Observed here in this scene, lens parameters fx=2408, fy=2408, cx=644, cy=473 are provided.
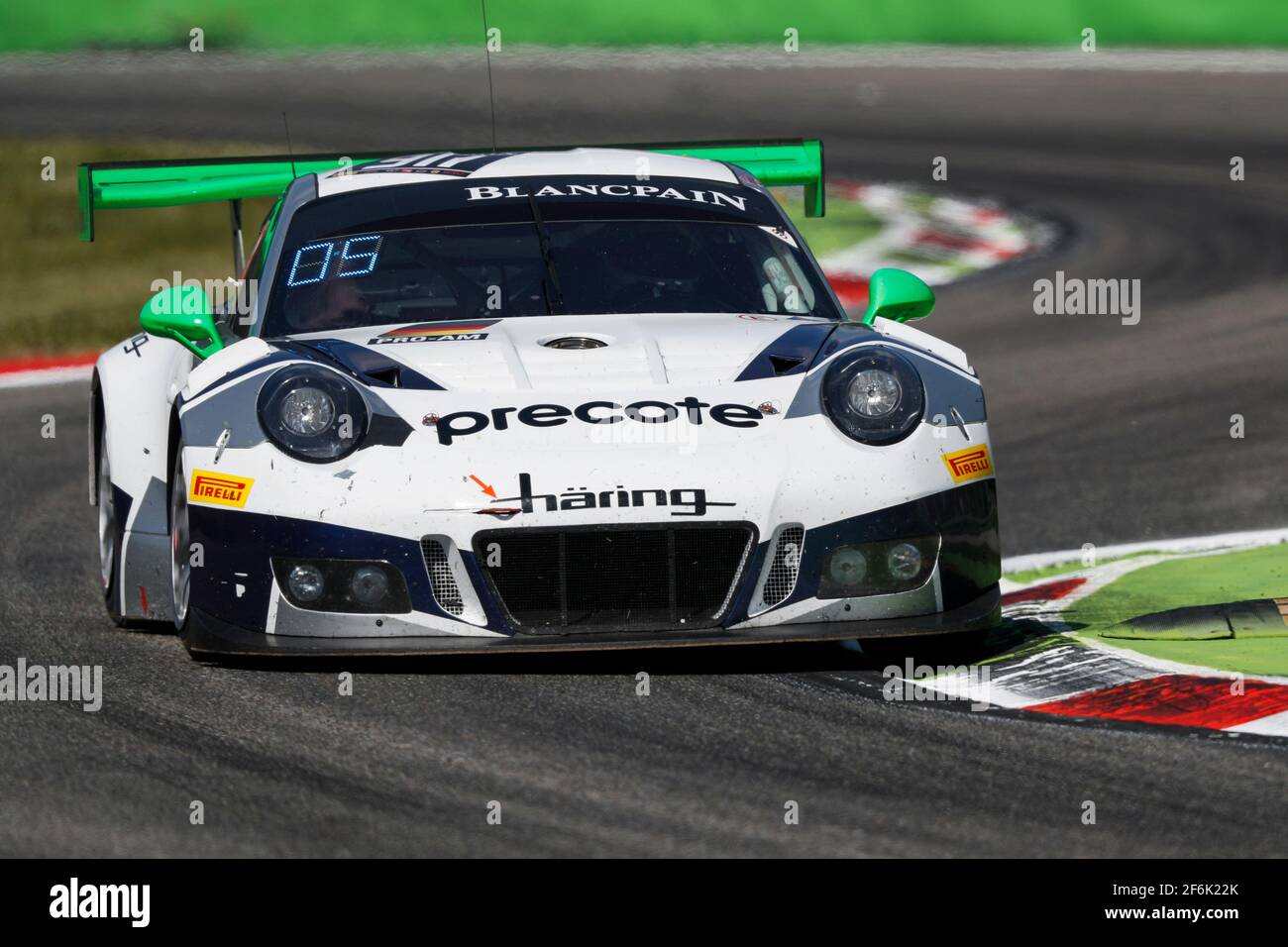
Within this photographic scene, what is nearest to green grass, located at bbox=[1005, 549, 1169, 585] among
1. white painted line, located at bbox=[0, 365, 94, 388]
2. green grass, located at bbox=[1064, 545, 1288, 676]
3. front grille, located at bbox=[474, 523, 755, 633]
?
green grass, located at bbox=[1064, 545, 1288, 676]

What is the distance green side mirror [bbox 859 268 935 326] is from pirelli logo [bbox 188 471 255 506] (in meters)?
1.85

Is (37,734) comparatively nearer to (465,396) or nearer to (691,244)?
(465,396)

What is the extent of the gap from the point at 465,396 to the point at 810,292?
1.45 metres

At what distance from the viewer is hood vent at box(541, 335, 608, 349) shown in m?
6.06

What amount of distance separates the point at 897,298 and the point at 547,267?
0.97 m

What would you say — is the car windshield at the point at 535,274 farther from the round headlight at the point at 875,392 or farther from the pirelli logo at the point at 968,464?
the pirelli logo at the point at 968,464

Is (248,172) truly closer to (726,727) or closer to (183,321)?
(183,321)

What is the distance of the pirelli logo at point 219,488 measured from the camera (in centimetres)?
562

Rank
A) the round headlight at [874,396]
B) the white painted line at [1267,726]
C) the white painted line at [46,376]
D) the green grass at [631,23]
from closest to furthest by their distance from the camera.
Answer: the white painted line at [1267,726] < the round headlight at [874,396] < the white painted line at [46,376] < the green grass at [631,23]

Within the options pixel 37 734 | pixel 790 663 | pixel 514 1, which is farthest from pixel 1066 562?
pixel 514 1

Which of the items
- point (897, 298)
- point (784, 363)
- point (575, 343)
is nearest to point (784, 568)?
point (784, 363)

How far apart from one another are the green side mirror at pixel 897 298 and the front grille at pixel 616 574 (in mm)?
1251

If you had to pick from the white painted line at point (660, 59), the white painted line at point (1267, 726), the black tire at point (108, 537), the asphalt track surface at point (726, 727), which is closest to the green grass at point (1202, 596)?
the white painted line at point (1267, 726)

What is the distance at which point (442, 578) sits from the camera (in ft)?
18.1
